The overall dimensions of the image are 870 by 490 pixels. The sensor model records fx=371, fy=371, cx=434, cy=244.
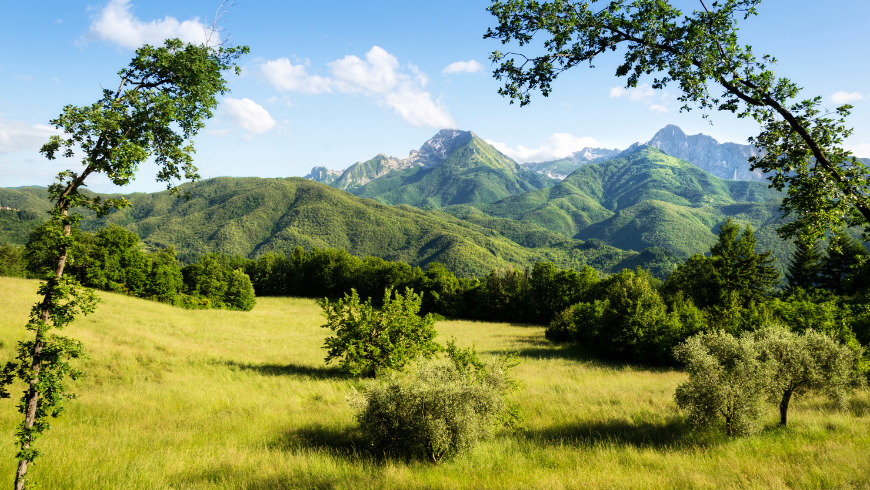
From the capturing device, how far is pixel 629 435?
37.8 ft

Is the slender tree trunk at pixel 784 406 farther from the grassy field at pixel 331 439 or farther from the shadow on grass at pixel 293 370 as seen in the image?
the shadow on grass at pixel 293 370

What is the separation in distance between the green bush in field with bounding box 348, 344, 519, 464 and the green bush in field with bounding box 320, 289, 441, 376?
7.02m

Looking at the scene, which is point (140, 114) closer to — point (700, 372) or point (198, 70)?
point (198, 70)

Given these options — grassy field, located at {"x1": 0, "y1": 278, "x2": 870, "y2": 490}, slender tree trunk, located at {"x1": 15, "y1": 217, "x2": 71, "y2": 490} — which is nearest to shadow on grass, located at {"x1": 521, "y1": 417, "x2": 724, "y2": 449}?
grassy field, located at {"x1": 0, "y1": 278, "x2": 870, "y2": 490}

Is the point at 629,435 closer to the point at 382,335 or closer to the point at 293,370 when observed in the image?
the point at 382,335

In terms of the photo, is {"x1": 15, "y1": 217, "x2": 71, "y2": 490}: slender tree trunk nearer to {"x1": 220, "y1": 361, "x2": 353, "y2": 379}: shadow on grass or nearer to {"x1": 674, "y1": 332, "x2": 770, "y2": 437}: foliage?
{"x1": 674, "y1": 332, "x2": 770, "y2": 437}: foliage

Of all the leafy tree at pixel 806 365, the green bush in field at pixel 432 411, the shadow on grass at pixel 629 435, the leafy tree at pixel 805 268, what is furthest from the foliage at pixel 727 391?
the leafy tree at pixel 805 268

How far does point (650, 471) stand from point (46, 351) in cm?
1122

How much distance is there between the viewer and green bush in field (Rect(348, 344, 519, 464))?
331 inches

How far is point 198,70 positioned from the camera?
20.6 feet

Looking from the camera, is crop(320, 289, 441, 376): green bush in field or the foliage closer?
the foliage

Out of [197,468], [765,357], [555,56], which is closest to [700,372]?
[765,357]

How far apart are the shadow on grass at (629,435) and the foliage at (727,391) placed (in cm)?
52

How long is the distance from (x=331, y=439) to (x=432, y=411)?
4.09 meters
